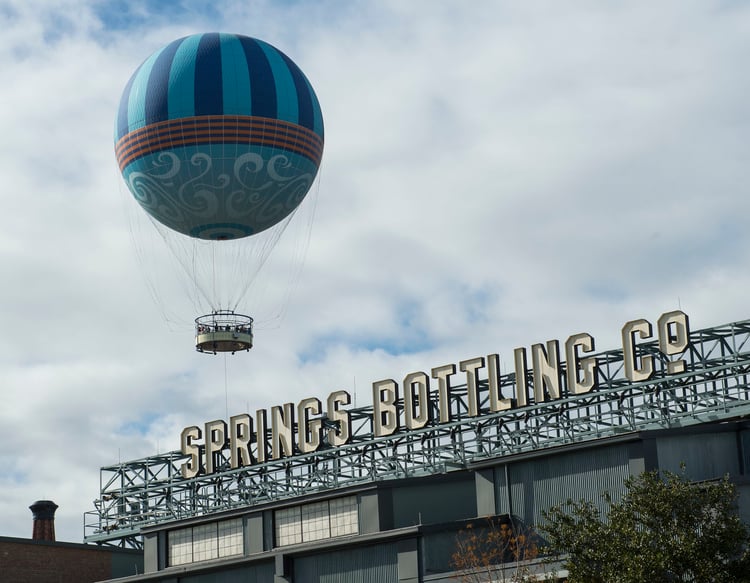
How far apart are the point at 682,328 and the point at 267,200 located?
69.0 feet

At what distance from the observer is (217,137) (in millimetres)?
67125

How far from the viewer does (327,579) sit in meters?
61.2

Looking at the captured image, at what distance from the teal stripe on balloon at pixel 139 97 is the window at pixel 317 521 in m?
20.0

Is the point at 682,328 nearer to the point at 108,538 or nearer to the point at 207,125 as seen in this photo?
the point at 207,125

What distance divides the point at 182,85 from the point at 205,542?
22069 mm

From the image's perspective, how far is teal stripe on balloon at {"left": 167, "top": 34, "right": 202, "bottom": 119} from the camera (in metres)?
67.1

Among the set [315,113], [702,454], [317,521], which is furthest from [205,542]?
[702,454]

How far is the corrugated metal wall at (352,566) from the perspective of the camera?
192 ft

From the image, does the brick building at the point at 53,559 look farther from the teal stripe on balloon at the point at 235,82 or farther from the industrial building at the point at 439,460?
the teal stripe on balloon at the point at 235,82

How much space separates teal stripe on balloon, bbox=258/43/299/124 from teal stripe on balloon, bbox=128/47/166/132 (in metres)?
5.54

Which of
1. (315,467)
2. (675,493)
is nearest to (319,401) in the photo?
(315,467)

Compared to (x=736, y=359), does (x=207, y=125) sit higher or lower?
higher

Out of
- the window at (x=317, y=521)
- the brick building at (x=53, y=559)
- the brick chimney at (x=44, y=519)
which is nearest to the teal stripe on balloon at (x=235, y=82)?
the window at (x=317, y=521)

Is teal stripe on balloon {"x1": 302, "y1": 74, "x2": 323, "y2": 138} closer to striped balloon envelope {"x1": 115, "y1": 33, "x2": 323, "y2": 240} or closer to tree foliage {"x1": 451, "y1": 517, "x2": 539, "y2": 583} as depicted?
striped balloon envelope {"x1": 115, "y1": 33, "x2": 323, "y2": 240}
